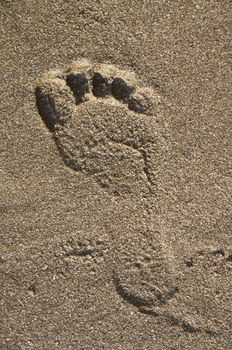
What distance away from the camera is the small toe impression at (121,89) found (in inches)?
76.3

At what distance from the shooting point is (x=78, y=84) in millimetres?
1927

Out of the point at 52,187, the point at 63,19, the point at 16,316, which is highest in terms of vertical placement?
the point at 63,19

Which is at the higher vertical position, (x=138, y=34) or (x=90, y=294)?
(x=138, y=34)

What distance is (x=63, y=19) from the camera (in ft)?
6.36

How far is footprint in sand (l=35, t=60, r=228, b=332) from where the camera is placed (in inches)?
76.2

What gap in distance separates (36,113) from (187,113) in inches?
21.3

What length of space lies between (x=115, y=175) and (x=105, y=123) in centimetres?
19

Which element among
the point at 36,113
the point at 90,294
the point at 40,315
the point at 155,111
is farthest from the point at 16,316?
the point at 155,111

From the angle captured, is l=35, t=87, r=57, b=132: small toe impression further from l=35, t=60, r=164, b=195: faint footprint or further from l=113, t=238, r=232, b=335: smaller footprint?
l=113, t=238, r=232, b=335: smaller footprint

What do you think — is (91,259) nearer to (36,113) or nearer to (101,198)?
(101,198)

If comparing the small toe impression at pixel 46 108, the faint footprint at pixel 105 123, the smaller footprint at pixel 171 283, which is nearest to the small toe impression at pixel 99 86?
the faint footprint at pixel 105 123

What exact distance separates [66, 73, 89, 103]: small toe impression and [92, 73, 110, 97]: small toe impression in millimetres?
26

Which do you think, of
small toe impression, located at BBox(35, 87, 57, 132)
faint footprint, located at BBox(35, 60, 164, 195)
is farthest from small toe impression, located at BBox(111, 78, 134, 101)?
small toe impression, located at BBox(35, 87, 57, 132)

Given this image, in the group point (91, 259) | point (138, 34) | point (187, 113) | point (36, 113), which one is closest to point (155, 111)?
point (187, 113)
